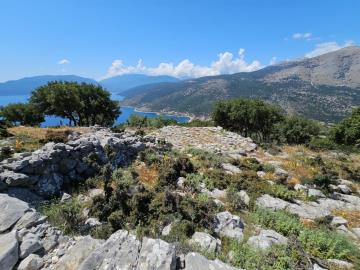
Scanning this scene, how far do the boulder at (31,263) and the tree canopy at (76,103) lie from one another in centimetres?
3937

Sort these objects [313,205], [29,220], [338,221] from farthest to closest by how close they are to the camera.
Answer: [313,205] → [338,221] → [29,220]

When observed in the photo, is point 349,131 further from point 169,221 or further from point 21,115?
point 21,115

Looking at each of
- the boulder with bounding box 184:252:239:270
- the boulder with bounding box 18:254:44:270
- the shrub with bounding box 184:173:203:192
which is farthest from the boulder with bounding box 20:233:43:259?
the shrub with bounding box 184:173:203:192

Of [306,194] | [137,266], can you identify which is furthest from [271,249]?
[306,194]

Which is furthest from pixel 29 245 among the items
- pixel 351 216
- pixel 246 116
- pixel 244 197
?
pixel 246 116

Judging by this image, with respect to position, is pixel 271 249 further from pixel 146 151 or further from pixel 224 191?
pixel 146 151

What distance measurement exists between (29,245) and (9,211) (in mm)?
2209

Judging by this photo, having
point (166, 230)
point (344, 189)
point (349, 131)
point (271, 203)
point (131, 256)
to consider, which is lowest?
point (349, 131)

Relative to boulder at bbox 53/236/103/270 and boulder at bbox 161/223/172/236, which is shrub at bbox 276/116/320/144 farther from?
boulder at bbox 53/236/103/270

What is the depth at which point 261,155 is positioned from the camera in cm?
2823

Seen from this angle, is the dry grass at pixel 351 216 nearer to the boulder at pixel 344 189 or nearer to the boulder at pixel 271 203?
the boulder at pixel 271 203

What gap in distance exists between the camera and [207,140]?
1316 inches

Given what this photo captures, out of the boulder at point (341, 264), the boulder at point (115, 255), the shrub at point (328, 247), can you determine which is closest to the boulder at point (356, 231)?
the shrub at point (328, 247)

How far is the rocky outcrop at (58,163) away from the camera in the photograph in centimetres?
1281
